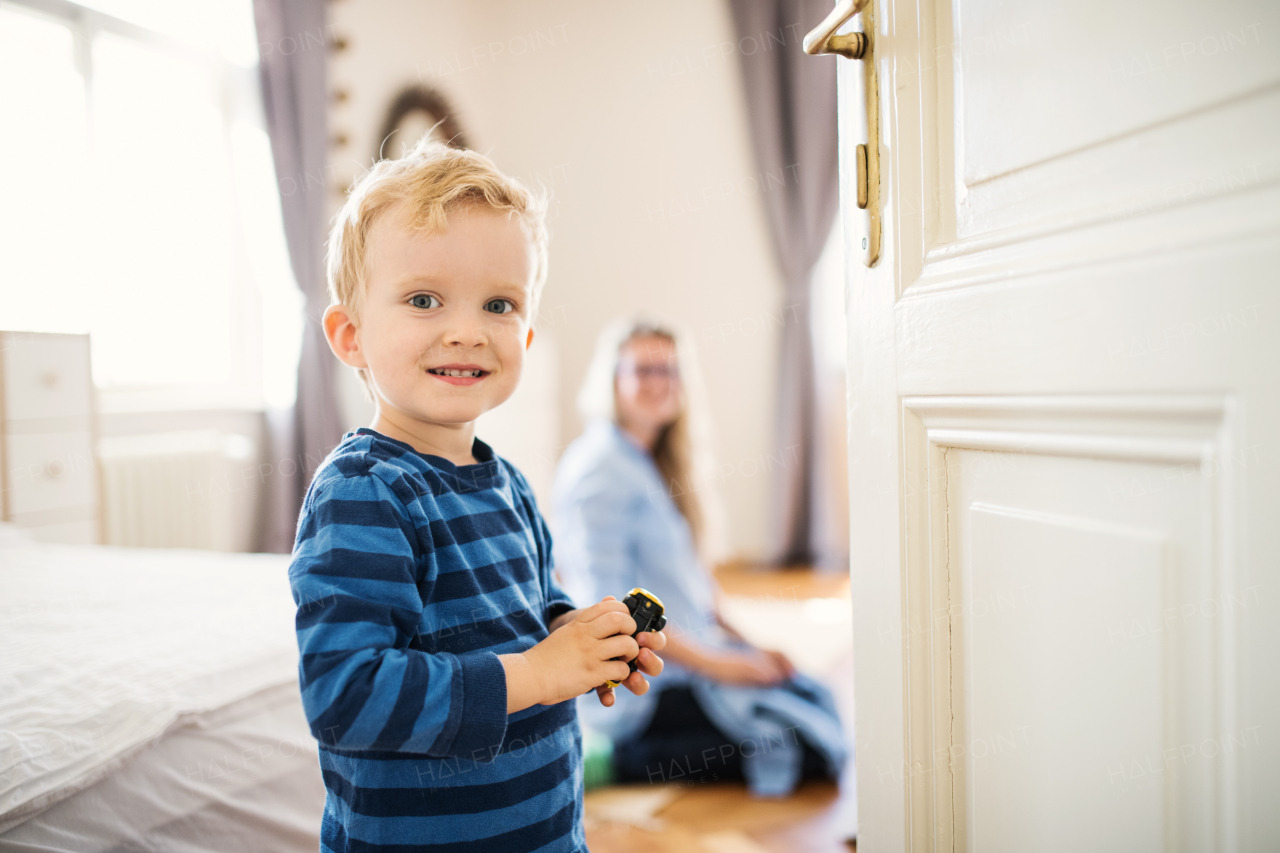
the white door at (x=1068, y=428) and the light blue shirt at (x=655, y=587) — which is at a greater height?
the white door at (x=1068, y=428)

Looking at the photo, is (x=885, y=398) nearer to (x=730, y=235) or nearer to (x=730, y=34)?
(x=730, y=235)

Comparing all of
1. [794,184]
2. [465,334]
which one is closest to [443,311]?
[465,334]

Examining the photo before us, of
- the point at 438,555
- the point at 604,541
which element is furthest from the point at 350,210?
the point at 604,541

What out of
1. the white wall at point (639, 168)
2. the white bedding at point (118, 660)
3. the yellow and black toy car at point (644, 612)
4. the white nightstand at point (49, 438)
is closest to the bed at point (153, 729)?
the white bedding at point (118, 660)

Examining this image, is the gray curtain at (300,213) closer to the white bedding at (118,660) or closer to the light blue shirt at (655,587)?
the light blue shirt at (655,587)

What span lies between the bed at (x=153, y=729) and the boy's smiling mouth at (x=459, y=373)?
0.52 metres

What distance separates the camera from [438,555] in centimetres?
67

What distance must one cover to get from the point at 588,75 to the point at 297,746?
13.4 feet

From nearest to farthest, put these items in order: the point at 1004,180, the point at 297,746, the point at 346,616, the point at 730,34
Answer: the point at 346,616 < the point at 1004,180 < the point at 297,746 < the point at 730,34

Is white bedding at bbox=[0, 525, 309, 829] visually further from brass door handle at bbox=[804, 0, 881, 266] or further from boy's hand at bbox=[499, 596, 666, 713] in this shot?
brass door handle at bbox=[804, 0, 881, 266]

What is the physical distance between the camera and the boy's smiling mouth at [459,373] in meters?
0.70

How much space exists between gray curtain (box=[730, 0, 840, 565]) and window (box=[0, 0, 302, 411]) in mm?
2357

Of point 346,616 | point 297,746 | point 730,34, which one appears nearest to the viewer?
point 346,616

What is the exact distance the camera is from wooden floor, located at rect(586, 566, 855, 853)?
152 cm
